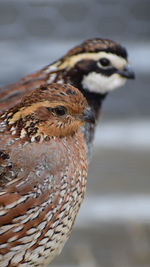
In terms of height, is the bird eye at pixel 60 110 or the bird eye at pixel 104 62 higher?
the bird eye at pixel 104 62

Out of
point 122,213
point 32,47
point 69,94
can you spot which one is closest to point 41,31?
point 32,47

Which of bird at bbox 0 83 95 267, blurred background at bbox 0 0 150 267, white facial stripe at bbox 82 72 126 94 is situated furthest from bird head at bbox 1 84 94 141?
blurred background at bbox 0 0 150 267

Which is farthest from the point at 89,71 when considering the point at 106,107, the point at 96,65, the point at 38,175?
the point at 106,107

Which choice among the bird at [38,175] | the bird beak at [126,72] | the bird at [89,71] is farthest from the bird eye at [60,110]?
the bird beak at [126,72]

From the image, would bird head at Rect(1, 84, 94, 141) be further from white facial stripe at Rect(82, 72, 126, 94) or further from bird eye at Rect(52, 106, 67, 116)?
white facial stripe at Rect(82, 72, 126, 94)

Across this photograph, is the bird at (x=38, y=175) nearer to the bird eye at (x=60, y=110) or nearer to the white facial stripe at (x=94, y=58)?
the bird eye at (x=60, y=110)

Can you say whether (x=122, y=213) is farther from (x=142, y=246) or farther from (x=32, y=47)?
(x=32, y=47)
